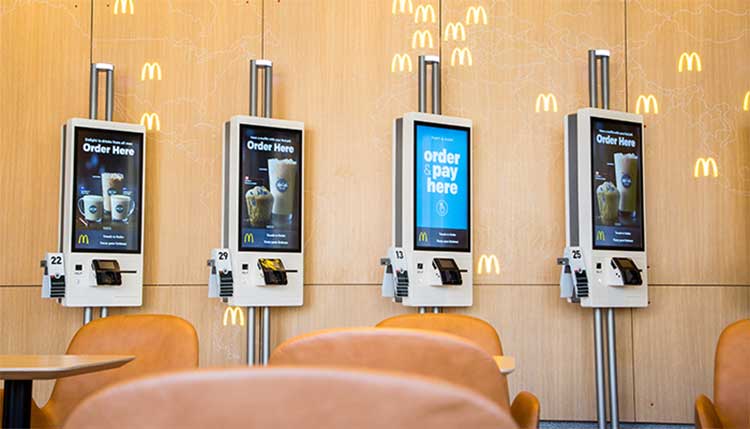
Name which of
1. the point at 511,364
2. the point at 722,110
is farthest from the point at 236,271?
the point at 722,110

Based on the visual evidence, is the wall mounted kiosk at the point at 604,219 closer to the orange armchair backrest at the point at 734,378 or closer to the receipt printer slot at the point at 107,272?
the orange armchair backrest at the point at 734,378

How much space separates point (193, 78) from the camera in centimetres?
548

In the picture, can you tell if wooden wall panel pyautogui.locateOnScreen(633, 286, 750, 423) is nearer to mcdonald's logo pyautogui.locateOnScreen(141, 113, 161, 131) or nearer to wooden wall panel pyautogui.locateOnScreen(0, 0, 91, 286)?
mcdonald's logo pyautogui.locateOnScreen(141, 113, 161, 131)

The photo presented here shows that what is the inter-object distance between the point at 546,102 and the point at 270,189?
6.03 ft

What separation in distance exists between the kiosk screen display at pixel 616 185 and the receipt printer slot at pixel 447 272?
840 mm

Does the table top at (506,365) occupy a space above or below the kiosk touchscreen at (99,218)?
below

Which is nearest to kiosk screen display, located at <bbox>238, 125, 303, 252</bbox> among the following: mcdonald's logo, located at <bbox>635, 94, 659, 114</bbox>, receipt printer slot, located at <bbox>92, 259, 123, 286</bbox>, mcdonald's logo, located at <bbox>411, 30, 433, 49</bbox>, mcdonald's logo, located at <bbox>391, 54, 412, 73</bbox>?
receipt printer slot, located at <bbox>92, 259, 123, 286</bbox>

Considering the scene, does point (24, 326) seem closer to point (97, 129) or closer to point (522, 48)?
point (97, 129)

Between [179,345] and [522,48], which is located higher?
[522,48]

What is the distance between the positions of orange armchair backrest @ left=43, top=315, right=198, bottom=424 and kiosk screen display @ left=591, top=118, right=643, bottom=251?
2.76m

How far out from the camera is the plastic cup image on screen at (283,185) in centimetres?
525

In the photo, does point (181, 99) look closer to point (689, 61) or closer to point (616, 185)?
point (616, 185)

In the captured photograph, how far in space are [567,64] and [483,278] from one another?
1.47 m

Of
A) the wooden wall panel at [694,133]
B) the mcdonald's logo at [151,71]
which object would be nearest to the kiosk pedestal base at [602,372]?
the wooden wall panel at [694,133]
